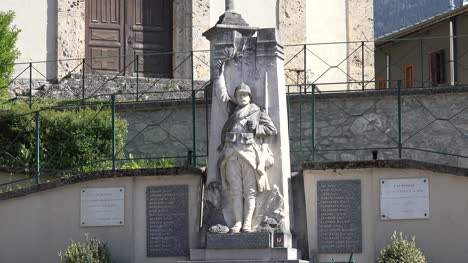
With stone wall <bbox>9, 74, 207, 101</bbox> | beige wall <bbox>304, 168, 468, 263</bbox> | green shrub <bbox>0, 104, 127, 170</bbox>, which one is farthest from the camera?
stone wall <bbox>9, 74, 207, 101</bbox>

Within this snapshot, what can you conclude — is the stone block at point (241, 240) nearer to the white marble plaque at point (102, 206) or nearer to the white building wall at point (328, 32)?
the white marble plaque at point (102, 206)

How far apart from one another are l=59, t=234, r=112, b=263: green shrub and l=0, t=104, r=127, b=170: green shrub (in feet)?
8.44

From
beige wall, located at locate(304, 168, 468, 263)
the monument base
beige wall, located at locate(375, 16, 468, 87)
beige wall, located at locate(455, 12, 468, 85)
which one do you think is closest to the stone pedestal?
the monument base

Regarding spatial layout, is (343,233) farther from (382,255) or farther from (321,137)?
(321,137)

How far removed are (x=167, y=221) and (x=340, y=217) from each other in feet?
7.27

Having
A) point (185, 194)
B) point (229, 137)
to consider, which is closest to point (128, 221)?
point (185, 194)

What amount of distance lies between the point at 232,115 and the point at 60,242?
306 cm

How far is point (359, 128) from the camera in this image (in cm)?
1920

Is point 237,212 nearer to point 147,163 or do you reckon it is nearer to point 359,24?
point 147,163

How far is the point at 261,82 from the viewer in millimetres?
15086

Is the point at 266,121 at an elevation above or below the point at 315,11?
below

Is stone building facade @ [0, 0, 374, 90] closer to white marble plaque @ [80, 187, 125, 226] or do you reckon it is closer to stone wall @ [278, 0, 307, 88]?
stone wall @ [278, 0, 307, 88]

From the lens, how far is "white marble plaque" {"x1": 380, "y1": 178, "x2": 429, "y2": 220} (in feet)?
49.9

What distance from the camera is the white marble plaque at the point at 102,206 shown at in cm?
1606
